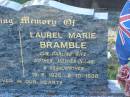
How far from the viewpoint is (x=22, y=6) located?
6.20 metres

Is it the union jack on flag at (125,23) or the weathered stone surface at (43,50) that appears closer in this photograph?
the union jack on flag at (125,23)

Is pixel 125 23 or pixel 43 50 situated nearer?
pixel 125 23

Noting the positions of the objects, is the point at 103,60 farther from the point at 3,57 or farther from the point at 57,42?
the point at 3,57

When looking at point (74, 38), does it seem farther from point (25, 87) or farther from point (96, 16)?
point (25, 87)

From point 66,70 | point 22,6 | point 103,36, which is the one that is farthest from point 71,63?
point 22,6

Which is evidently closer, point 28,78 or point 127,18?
point 127,18

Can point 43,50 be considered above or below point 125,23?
below

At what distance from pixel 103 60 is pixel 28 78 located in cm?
102

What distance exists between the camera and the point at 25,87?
6457 millimetres

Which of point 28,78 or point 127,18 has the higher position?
point 127,18

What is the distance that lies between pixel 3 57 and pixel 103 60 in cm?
131

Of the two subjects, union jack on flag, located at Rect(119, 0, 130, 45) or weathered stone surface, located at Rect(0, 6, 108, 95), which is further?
weathered stone surface, located at Rect(0, 6, 108, 95)

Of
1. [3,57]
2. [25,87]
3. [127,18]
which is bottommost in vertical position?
[25,87]

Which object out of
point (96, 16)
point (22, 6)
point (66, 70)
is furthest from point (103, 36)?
point (22, 6)
